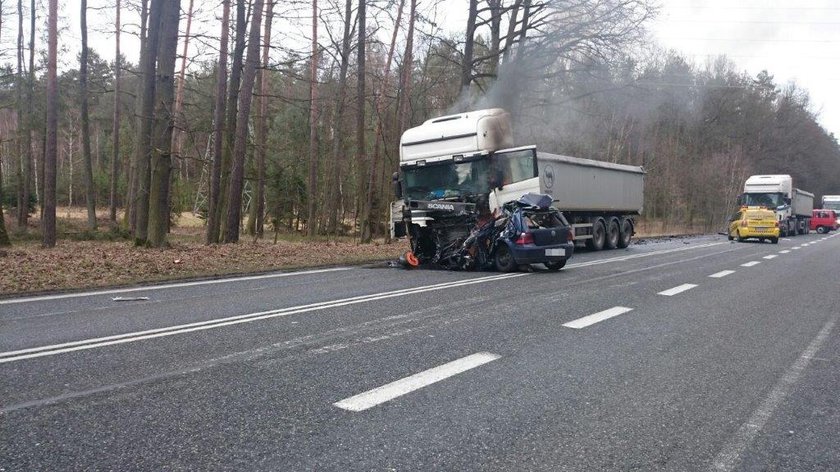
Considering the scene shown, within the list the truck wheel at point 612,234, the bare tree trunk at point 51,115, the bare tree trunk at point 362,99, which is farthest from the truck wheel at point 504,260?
the bare tree trunk at point 51,115

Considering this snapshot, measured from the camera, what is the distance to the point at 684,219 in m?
51.3

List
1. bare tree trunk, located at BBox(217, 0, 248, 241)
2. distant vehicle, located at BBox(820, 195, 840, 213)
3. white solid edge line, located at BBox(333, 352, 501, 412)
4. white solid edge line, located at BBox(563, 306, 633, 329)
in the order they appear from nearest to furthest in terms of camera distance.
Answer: white solid edge line, located at BBox(333, 352, 501, 412) → white solid edge line, located at BBox(563, 306, 633, 329) → bare tree trunk, located at BBox(217, 0, 248, 241) → distant vehicle, located at BBox(820, 195, 840, 213)

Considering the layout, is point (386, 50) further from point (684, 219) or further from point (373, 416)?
point (684, 219)

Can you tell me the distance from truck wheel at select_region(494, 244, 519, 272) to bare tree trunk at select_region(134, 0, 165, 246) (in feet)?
28.5

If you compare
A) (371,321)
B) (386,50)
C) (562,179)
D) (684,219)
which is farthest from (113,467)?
(684,219)

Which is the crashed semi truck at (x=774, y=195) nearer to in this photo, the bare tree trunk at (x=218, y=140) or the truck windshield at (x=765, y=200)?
the truck windshield at (x=765, y=200)

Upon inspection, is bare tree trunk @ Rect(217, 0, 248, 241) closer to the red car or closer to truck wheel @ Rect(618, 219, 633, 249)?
truck wheel @ Rect(618, 219, 633, 249)

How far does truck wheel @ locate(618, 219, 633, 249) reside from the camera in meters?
25.4

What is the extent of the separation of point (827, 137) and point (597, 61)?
6141 centimetres

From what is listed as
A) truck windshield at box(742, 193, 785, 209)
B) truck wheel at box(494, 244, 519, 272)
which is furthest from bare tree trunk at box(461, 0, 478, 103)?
truck windshield at box(742, 193, 785, 209)

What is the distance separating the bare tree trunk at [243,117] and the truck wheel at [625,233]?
14.3 metres

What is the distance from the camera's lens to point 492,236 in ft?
46.4

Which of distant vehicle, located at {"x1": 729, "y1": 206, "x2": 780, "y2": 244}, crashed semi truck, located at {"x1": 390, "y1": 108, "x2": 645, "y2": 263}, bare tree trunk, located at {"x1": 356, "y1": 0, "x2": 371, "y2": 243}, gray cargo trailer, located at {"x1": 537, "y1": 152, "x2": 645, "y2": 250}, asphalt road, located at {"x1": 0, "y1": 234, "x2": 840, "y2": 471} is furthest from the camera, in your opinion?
distant vehicle, located at {"x1": 729, "y1": 206, "x2": 780, "y2": 244}

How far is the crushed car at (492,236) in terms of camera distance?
13703mm
